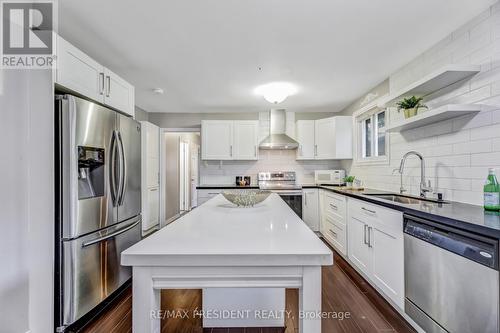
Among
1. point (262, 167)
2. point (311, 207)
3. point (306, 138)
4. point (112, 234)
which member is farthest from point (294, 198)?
point (112, 234)

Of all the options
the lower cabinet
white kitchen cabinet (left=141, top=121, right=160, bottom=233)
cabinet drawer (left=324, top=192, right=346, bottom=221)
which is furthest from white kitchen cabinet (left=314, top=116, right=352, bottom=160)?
white kitchen cabinet (left=141, top=121, right=160, bottom=233)

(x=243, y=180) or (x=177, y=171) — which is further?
(x=177, y=171)

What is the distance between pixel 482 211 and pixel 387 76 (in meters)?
2.09

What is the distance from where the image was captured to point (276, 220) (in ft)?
4.74

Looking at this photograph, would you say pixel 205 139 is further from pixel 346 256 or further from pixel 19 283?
pixel 19 283

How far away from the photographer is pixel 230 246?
3.16ft

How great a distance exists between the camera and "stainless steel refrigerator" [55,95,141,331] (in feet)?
5.70

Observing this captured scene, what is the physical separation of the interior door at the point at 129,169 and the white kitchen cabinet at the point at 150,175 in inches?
64.0

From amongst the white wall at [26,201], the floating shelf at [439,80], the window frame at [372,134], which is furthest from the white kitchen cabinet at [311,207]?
the white wall at [26,201]

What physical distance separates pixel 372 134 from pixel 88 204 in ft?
12.3

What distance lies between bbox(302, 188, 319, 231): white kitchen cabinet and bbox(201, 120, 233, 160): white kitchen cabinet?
5.23 ft

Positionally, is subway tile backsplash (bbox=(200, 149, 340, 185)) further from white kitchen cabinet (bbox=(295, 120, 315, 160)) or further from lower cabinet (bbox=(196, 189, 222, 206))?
lower cabinet (bbox=(196, 189, 222, 206))

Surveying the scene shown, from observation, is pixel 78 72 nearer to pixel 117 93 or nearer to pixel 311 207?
pixel 117 93

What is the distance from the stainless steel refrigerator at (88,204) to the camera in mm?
1737
